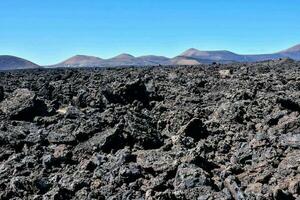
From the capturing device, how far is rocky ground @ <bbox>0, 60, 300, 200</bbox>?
9.70 metres

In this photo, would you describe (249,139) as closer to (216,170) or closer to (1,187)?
(216,170)

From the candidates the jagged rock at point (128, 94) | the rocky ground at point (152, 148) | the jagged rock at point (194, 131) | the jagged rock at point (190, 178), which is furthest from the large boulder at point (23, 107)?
the jagged rock at point (190, 178)

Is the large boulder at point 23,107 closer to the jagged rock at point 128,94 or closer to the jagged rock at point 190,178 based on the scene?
the jagged rock at point 128,94

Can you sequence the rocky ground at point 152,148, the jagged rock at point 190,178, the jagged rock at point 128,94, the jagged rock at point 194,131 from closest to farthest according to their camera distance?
the jagged rock at point 190,178 < the rocky ground at point 152,148 < the jagged rock at point 194,131 < the jagged rock at point 128,94

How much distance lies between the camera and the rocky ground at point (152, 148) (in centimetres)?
970

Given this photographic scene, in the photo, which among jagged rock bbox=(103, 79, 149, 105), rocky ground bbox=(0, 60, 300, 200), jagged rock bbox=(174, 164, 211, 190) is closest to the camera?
jagged rock bbox=(174, 164, 211, 190)

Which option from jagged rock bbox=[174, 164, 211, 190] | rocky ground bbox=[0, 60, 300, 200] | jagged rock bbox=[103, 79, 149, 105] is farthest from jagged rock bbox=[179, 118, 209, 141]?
jagged rock bbox=[103, 79, 149, 105]

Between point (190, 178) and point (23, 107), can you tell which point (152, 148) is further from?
point (23, 107)

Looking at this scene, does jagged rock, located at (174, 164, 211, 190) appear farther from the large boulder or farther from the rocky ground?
the large boulder

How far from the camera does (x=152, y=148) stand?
12.9m

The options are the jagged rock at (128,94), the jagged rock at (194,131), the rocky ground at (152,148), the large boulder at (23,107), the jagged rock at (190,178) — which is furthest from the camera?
the jagged rock at (128,94)

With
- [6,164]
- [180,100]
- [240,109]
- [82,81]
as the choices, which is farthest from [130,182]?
[82,81]

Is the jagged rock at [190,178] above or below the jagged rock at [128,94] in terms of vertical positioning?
below

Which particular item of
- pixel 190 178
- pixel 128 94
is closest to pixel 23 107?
pixel 128 94
